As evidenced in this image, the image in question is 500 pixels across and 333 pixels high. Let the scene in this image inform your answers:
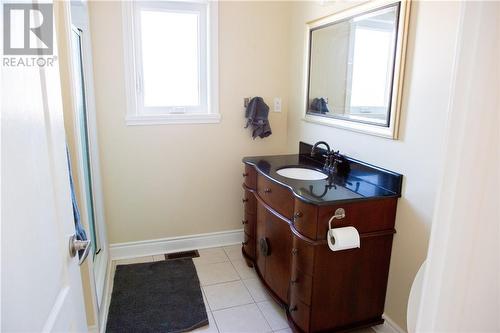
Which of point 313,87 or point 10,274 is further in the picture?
point 313,87

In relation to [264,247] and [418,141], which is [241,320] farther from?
[418,141]

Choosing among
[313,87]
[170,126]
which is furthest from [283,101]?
[170,126]

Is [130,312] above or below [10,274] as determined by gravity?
below

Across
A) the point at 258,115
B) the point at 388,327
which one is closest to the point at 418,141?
the point at 388,327

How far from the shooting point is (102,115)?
255 cm

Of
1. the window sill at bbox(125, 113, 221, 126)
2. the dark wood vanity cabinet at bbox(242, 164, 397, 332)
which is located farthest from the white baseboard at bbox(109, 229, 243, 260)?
the dark wood vanity cabinet at bbox(242, 164, 397, 332)

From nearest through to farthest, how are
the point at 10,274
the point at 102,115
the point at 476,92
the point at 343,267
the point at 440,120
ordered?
the point at 476,92, the point at 10,274, the point at 440,120, the point at 343,267, the point at 102,115

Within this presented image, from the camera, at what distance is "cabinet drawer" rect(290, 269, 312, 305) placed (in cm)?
178

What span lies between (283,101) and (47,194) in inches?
92.8

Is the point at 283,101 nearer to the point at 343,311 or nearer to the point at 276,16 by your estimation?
the point at 276,16

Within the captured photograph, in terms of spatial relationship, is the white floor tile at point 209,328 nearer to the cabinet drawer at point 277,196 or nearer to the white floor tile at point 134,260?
the cabinet drawer at point 277,196

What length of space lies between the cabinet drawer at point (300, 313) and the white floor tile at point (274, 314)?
0.18 metres

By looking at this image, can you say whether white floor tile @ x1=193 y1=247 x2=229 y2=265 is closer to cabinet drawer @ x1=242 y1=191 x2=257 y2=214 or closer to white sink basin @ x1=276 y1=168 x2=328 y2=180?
cabinet drawer @ x1=242 y1=191 x2=257 y2=214

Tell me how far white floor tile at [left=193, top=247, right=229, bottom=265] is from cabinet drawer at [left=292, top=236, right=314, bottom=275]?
1.11m
